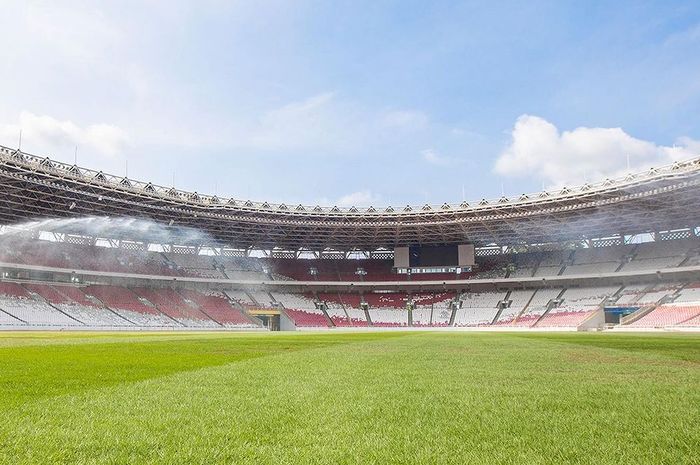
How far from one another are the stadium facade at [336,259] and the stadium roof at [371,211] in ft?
0.51

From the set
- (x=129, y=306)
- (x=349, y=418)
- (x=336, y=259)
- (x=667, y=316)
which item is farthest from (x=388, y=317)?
(x=349, y=418)

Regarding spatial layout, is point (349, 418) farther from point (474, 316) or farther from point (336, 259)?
point (336, 259)

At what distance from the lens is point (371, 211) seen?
2042 inches

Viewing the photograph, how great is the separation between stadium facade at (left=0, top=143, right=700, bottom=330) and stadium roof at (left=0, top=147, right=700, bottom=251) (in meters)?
0.16

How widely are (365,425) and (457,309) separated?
198 feet

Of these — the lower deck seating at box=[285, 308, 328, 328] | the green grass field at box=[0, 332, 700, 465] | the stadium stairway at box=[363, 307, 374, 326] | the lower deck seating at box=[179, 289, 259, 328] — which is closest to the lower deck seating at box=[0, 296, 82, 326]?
the lower deck seating at box=[179, 289, 259, 328]

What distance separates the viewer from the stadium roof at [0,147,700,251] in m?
38.7

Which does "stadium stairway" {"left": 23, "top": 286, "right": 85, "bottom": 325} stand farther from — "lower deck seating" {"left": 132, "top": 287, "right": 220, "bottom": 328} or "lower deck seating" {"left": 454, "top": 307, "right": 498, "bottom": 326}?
"lower deck seating" {"left": 454, "top": 307, "right": 498, "bottom": 326}

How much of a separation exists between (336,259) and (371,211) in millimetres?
18502

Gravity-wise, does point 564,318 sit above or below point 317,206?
below

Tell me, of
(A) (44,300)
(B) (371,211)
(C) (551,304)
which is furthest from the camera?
(C) (551,304)

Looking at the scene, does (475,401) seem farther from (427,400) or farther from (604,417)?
(604,417)

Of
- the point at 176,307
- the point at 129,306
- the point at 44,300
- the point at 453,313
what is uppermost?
the point at 44,300

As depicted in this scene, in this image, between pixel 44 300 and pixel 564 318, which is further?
pixel 564 318
